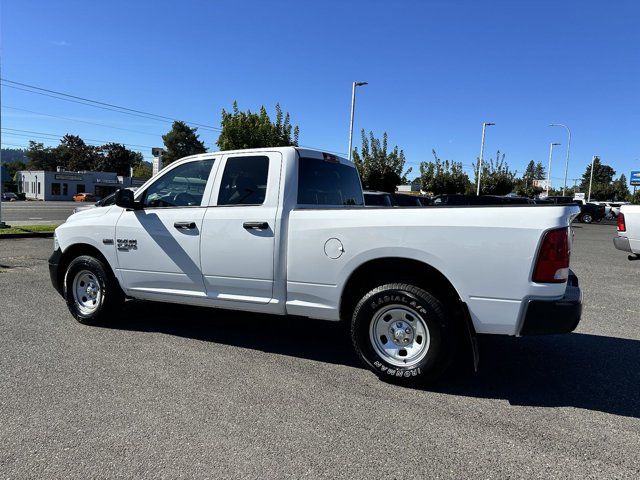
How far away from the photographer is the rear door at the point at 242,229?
A: 4.42 m

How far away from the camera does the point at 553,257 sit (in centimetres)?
341

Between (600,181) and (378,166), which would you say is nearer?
(378,166)

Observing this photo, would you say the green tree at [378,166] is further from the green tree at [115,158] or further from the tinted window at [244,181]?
the green tree at [115,158]

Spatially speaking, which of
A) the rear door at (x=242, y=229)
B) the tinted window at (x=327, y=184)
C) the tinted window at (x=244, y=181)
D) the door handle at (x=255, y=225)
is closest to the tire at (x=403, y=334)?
the rear door at (x=242, y=229)

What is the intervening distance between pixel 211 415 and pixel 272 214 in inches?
70.8

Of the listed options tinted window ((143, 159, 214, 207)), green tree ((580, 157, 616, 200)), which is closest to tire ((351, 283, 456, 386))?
tinted window ((143, 159, 214, 207))

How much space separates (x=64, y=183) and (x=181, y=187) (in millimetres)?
80556

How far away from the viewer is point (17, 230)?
1584cm

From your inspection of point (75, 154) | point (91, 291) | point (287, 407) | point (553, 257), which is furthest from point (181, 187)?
point (75, 154)

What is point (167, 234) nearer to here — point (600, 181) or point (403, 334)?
point (403, 334)

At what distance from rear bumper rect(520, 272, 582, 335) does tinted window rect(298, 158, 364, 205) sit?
221 cm

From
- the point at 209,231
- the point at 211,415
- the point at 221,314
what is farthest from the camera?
the point at 221,314

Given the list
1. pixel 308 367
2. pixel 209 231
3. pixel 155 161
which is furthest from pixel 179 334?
pixel 155 161

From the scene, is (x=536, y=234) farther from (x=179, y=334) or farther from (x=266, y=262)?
(x=179, y=334)
